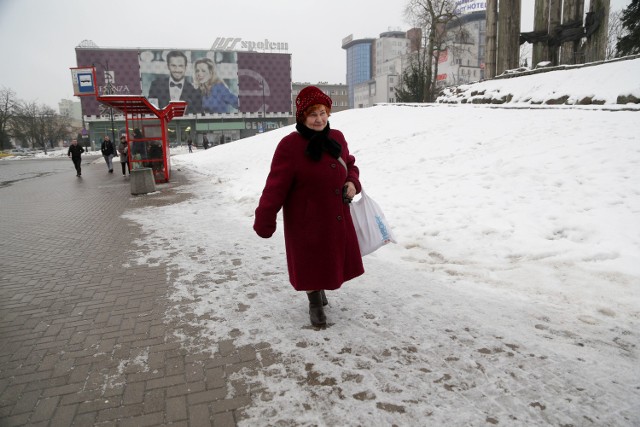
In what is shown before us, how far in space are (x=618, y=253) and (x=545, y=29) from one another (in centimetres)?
1803

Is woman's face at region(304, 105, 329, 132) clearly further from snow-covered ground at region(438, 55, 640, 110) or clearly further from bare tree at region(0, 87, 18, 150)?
bare tree at region(0, 87, 18, 150)

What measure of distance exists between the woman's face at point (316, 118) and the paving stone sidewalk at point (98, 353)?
1.80m

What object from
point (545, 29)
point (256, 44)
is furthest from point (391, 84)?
point (545, 29)

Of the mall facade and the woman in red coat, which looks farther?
the mall facade

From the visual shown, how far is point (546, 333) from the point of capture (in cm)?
319

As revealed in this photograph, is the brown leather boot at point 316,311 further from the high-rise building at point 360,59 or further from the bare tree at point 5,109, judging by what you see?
the high-rise building at point 360,59

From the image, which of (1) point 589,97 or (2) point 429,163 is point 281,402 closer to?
(2) point 429,163

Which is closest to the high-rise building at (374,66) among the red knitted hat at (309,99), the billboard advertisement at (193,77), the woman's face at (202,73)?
the billboard advertisement at (193,77)

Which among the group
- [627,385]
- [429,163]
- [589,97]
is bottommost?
[627,385]

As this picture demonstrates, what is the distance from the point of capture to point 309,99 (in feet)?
10.1

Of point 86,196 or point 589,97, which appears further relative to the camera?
point 86,196

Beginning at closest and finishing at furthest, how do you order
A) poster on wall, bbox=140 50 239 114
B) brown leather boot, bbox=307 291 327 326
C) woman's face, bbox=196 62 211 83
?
brown leather boot, bbox=307 291 327 326
poster on wall, bbox=140 50 239 114
woman's face, bbox=196 62 211 83

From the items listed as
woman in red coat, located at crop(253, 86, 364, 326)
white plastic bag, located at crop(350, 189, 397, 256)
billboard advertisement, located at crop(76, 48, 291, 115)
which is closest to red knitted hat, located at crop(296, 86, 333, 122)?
woman in red coat, located at crop(253, 86, 364, 326)

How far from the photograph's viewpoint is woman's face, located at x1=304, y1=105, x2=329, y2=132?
3104 mm
